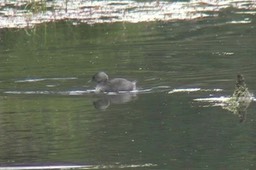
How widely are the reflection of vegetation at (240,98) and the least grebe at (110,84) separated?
2.15m

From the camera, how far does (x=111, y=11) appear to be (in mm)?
32719

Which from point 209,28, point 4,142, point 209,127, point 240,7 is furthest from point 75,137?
point 240,7

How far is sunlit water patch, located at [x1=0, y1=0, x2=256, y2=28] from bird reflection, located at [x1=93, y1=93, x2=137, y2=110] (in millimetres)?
11601

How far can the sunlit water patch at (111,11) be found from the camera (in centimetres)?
3033

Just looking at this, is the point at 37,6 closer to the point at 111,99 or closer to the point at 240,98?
the point at 111,99

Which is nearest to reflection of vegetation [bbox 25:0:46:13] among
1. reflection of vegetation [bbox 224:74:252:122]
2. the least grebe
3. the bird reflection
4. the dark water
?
the dark water

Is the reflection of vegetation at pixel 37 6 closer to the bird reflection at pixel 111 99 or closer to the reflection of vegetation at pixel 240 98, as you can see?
the bird reflection at pixel 111 99

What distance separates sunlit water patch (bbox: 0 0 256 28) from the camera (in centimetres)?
3033

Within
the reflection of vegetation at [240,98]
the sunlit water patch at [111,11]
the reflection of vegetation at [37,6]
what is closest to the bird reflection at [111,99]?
the reflection of vegetation at [240,98]

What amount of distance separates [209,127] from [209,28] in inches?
538

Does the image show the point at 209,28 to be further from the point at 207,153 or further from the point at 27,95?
the point at 207,153

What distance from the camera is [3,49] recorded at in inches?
956

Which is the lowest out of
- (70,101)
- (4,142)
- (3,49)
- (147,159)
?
(147,159)

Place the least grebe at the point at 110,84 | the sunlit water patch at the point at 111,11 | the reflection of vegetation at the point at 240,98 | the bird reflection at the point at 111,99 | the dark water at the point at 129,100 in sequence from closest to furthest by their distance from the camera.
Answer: the dark water at the point at 129,100 < the reflection of vegetation at the point at 240,98 < the bird reflection at the point at 111,99 < the least grebe at the point at 110,84 < the sunlit water patch at the point at 111,11
